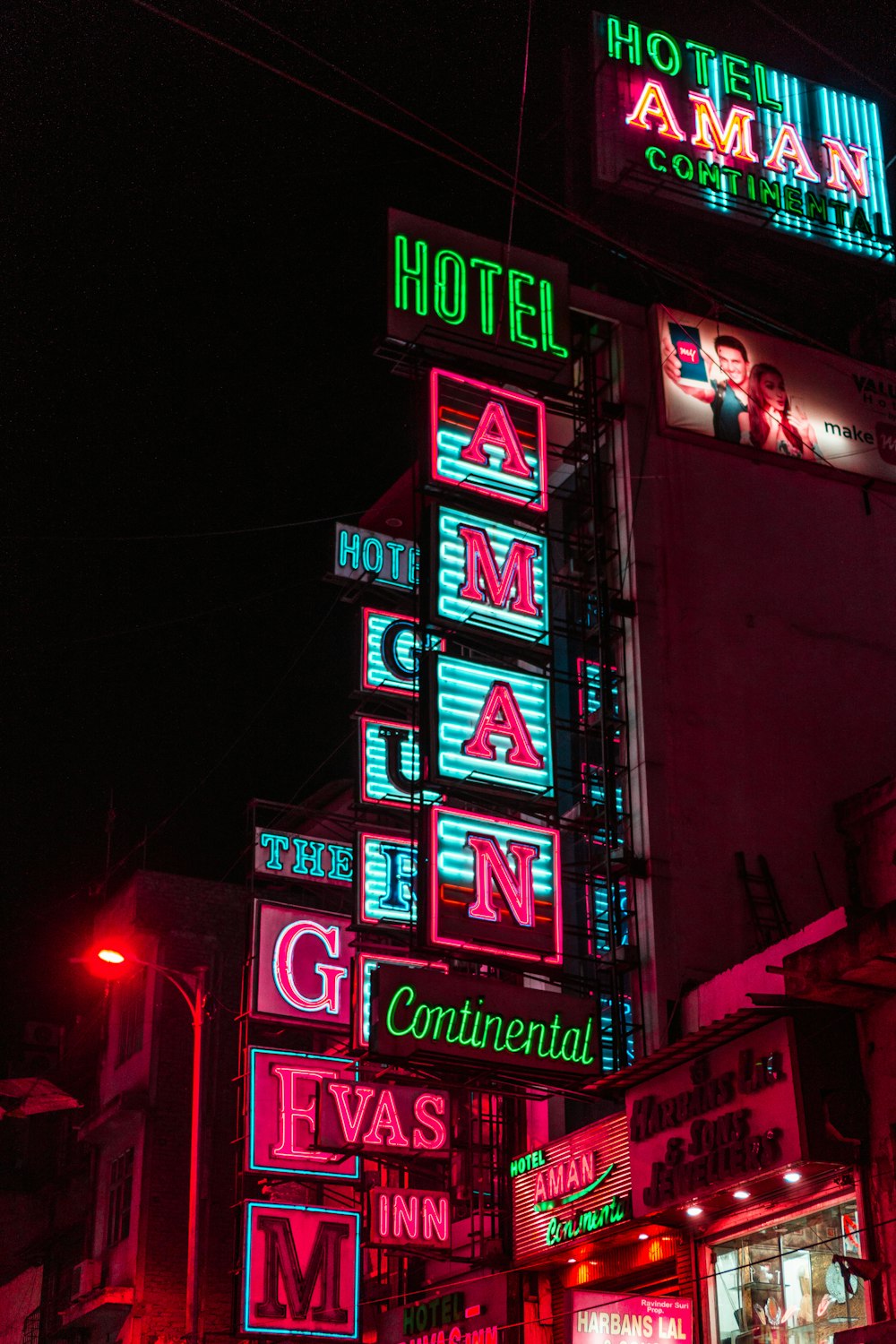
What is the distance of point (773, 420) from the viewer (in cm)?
2384

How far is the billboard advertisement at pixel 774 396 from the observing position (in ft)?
76.8

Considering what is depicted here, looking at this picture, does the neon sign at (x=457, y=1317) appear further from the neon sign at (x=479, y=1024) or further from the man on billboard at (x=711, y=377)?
the man on billboard at (x=711, y=377)

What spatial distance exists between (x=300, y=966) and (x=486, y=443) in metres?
8.61

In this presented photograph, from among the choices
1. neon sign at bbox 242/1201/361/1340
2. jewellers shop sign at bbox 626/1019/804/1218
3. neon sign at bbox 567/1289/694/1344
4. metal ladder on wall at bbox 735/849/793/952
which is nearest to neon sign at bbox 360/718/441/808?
metal ladder on wall at bbox 735/849/793/952

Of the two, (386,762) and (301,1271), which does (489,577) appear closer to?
(386,762)

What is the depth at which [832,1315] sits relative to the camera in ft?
51.4

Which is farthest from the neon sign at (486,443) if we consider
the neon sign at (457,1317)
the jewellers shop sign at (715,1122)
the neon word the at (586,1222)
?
the neon sign at (457,1317)

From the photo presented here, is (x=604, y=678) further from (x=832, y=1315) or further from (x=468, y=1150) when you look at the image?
(x=832, y=1315)

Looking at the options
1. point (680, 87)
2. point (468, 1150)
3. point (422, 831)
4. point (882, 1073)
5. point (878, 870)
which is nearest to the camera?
point (882, 1073)

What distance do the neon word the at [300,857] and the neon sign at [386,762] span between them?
4.57m

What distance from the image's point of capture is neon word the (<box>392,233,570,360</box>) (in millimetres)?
22203

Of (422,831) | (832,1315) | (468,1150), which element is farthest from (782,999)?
(468,1150)

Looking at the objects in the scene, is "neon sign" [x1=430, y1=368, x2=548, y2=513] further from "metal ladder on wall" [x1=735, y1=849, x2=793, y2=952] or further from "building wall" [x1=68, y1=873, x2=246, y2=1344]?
"building wall" [x1=68, y1=873, x2=246, y2=1344]

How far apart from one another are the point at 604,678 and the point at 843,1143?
25.8ft
